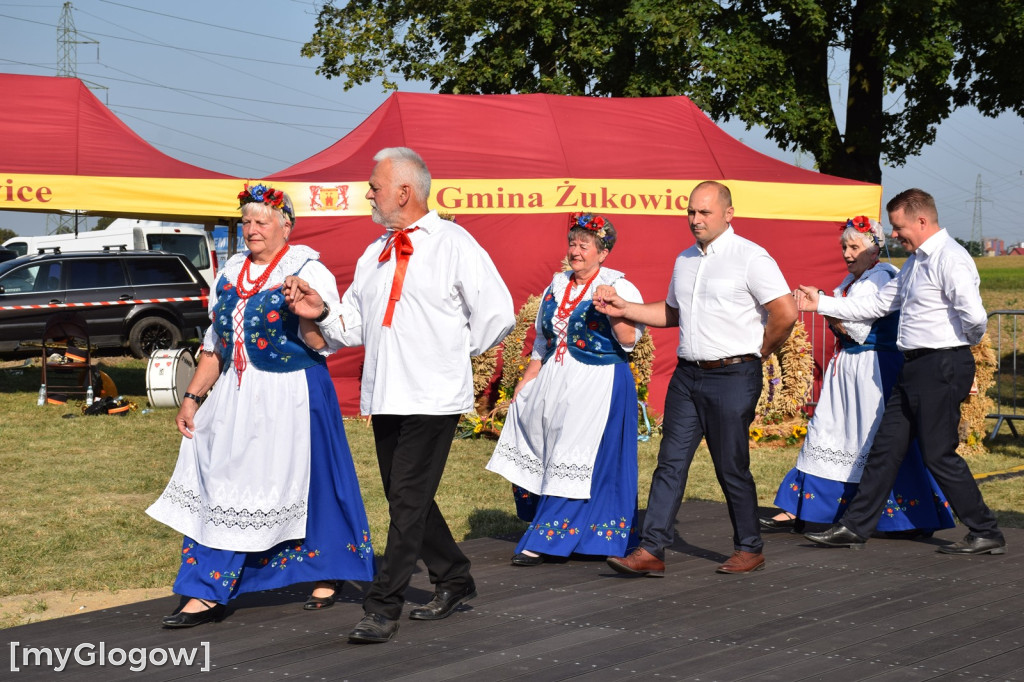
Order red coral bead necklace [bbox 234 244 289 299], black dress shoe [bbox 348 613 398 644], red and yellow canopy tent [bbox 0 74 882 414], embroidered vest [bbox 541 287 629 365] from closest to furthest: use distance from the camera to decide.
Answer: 1. black dress shoe [bbox 348 613 398 644]
2. red coral bead necklace [bbox 234 244 289 299]
3. embroidered vest [bbox 541 287 629 365]
4. red and yellow canopy tent [bbox 0 74 882 414]

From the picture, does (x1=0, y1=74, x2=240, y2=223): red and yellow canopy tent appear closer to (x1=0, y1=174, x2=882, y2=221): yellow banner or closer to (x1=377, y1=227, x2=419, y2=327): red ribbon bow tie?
(x1=0, y1=174, x2=882, y2=221): yellow banner

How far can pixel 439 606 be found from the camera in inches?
183

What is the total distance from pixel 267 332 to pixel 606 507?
2.12 metres

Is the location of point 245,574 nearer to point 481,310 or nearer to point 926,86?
point 481,310

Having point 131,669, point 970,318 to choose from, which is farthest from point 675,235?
point 131,669

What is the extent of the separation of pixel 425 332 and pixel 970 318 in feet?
9.64

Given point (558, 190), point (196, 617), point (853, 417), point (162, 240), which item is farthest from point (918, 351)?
point (162, 240)

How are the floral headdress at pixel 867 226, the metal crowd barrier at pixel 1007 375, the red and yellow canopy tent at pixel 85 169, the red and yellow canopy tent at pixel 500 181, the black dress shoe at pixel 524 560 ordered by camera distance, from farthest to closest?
the red and yellow canopy tent at pixel 500 181 → the red and yellow canopy tent at pixel 85 169 → the metal crowd barrier at pixel 1007 375 → the floral headdress at pixel 867 226 → the black dress shoe at pixel 524 560

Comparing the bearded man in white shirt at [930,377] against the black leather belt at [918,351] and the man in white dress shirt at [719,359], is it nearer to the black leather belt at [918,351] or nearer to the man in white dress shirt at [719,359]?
the black leather belt at [918,351]

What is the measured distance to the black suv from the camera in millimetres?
18281

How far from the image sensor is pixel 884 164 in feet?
74.9

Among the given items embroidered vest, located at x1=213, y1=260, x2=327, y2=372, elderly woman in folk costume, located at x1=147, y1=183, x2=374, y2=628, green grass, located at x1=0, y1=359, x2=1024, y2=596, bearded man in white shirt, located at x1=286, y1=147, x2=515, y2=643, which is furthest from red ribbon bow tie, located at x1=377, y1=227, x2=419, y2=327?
green grass, located at x1=0, y1=359, x2=1024, y2=596

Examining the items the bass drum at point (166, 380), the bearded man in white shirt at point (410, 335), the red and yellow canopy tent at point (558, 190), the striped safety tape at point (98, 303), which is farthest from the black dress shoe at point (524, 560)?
the striped safety tape at point (98, 303)

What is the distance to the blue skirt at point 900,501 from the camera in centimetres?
635
